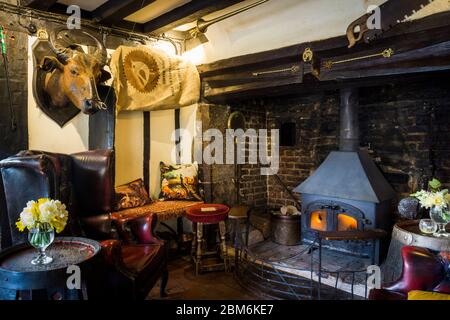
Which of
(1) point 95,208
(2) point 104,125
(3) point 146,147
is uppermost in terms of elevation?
(2) point 104,125

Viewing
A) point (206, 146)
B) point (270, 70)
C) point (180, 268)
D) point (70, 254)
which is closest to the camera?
point (70, 254)

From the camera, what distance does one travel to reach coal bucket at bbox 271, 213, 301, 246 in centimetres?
392

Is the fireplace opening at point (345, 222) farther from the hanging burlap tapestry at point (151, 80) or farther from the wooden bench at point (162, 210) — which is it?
the hanging burlap tapestry at point (151, 80)

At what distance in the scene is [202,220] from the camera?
135 inches

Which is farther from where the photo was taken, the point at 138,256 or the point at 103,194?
the point at 103,194

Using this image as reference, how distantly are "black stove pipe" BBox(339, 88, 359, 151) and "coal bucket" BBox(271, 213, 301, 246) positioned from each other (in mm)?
1004

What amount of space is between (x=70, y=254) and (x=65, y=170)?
102 cm

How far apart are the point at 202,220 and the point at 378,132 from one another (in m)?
2.43

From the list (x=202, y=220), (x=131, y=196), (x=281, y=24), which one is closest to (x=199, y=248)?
(x=202, y=220)

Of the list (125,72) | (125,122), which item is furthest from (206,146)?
(125,72)

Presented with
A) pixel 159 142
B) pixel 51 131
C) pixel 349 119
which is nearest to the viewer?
pixel 51 131

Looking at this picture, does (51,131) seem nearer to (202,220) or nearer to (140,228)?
(140,228)
